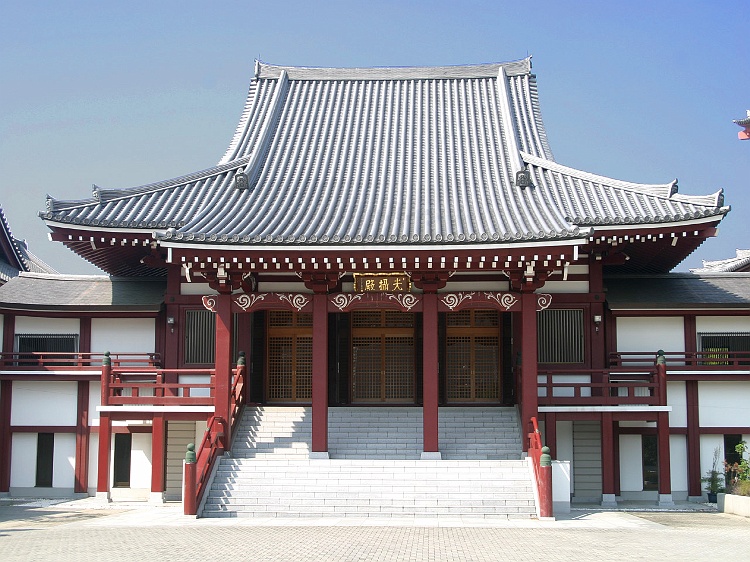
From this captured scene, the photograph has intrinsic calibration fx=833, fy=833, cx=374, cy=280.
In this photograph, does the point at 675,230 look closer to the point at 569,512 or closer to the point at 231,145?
the point at 569,512

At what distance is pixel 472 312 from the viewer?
20609 mm

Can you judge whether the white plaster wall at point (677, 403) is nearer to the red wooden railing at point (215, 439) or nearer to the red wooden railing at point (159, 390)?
the red wooden railing at point (215, 439)

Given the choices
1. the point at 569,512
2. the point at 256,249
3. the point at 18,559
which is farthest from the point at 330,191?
the point at 18,559

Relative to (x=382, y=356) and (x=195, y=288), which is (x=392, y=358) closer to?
(x=382, y=356)

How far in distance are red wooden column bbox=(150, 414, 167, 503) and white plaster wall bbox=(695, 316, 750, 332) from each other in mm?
12667

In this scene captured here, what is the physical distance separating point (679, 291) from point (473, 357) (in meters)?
5.26

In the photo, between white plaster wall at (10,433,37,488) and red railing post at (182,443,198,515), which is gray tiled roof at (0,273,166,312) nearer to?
white plaster wall at (10,433,37,488)

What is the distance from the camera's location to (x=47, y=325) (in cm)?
2069

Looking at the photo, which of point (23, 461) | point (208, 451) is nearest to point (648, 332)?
point (208, 451)

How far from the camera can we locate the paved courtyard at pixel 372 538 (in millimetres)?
11477

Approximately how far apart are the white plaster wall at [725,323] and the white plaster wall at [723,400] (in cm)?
140

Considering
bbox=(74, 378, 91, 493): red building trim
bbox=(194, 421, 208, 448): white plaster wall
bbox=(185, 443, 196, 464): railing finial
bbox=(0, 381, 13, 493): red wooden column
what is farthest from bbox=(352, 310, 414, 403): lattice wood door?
bbox=(0, 381, 13, 493): red wooden column

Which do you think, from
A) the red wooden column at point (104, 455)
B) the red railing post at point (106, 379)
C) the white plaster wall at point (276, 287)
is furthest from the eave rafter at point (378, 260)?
the red wooden column at point (104, 455)

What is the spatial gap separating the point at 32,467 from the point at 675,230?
618 inches
